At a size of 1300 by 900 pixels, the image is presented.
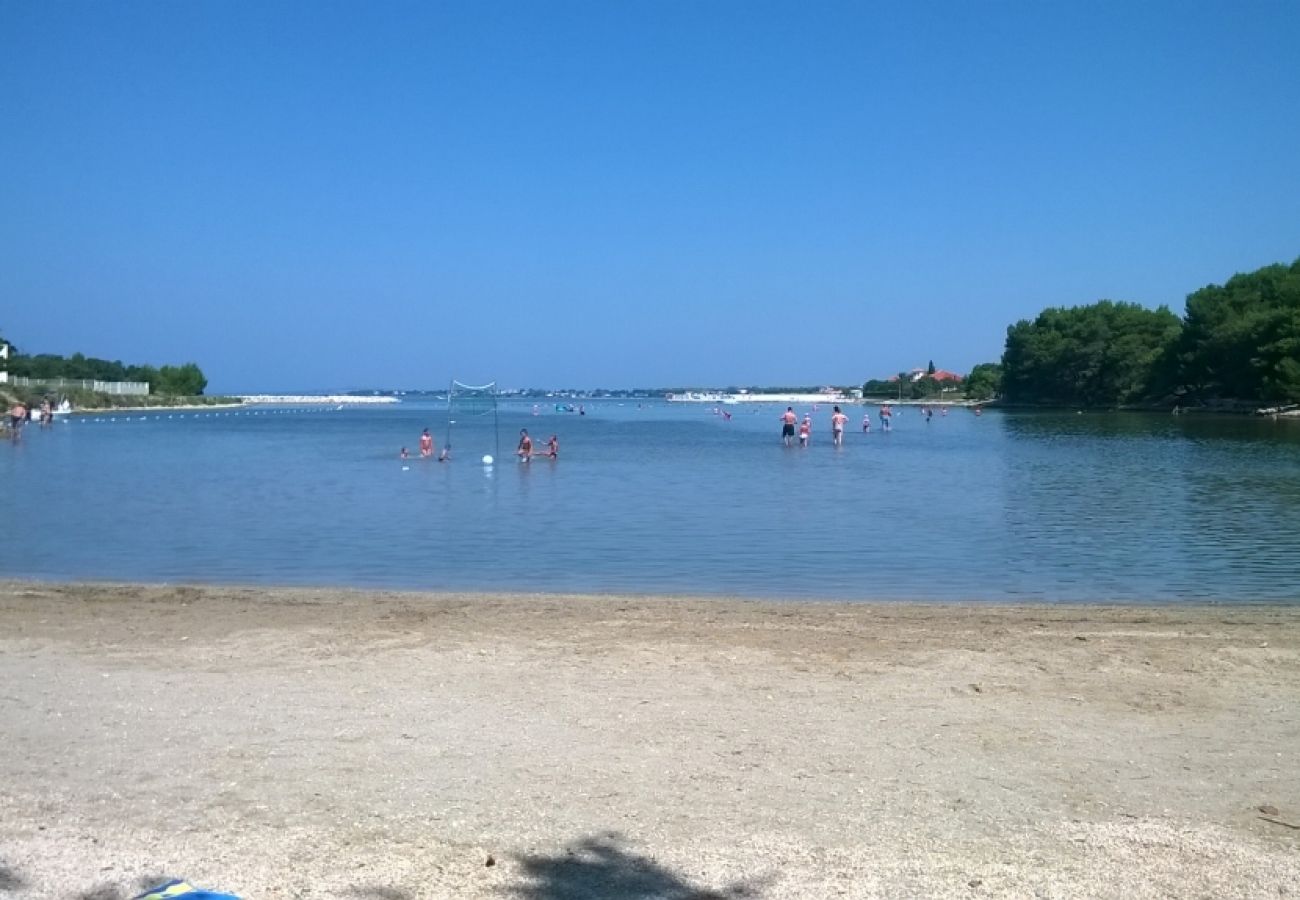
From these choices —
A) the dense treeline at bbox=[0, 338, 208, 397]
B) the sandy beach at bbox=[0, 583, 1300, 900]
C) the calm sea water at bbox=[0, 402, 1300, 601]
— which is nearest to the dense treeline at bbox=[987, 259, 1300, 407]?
the calm sea water at bbox=[0, 402, 1300, 601]

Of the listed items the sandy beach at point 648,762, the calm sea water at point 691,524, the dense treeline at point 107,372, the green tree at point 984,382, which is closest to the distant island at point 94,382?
the dense treeline at point 107,372

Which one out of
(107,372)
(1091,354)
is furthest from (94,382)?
(1091,354)

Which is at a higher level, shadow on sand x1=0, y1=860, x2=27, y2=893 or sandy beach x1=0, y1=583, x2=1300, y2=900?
shadow on sand x1=0, y1=860, x2=27, y2=893

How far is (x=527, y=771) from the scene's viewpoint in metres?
6.12

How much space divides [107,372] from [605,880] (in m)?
160

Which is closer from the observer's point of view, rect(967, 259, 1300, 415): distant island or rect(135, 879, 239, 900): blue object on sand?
rect(135, 879, 239, 900): blue object on sand

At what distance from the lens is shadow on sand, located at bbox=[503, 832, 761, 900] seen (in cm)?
457

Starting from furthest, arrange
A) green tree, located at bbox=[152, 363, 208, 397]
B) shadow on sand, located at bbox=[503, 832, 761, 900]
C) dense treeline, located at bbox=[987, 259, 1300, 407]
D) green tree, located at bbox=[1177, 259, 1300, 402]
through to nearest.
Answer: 1. green tree, located at bbox=[152, 363, 208, 397]
2. dense treeline, located at bbox=[987, 259, 1300, 407]
3. green tree, located at bbox=[1177, 259, 1300, 402]
4. shadow on sand, located at bbox=[503, 832, 761, 900]

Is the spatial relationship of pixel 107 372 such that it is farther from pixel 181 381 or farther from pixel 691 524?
pixel 691 524

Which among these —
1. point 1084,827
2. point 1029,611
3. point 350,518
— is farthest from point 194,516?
point 1084,827

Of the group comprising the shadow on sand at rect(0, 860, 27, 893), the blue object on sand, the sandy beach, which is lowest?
the sandy beach

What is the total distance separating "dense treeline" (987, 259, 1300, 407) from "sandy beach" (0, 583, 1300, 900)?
78.8 m

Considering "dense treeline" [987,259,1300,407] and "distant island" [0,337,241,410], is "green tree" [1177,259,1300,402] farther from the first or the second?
"distant island" [0,337,241,410]

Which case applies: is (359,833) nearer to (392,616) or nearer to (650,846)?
(650,846)
